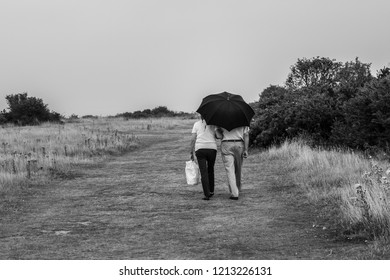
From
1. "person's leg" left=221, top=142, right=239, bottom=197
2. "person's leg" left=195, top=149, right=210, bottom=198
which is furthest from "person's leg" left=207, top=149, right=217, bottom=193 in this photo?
"person's leg" left=221, top=142, right=239, bottom=197

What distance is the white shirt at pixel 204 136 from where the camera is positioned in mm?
11461

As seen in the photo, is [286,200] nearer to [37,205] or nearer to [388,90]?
[37,205]

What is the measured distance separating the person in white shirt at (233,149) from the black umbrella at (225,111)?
0.28 m

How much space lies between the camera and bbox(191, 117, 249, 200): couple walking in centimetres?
1148

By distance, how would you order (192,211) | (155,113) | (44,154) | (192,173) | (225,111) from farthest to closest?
(155,113)
(44,154)
(192,173)
(225,111)
(192,211)

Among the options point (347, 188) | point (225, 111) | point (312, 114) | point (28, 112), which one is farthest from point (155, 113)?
point (347, 188)

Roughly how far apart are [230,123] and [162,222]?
100 inches

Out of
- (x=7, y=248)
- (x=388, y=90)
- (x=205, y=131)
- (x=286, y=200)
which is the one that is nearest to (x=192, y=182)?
(x=205, y=131)

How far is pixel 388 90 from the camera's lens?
16.7 meters

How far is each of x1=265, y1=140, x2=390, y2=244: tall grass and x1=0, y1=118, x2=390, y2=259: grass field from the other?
0.02 metres

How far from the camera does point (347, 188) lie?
10758 millimetres

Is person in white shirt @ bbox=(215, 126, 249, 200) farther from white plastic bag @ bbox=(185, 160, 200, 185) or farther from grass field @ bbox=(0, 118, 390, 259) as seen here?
white plastic bag @ bbox=(185, 160, 200, 185)

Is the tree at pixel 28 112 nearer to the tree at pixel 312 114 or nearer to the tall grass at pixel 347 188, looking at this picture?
the tree at pixel 312 114

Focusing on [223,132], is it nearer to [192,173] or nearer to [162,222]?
[192,173]
